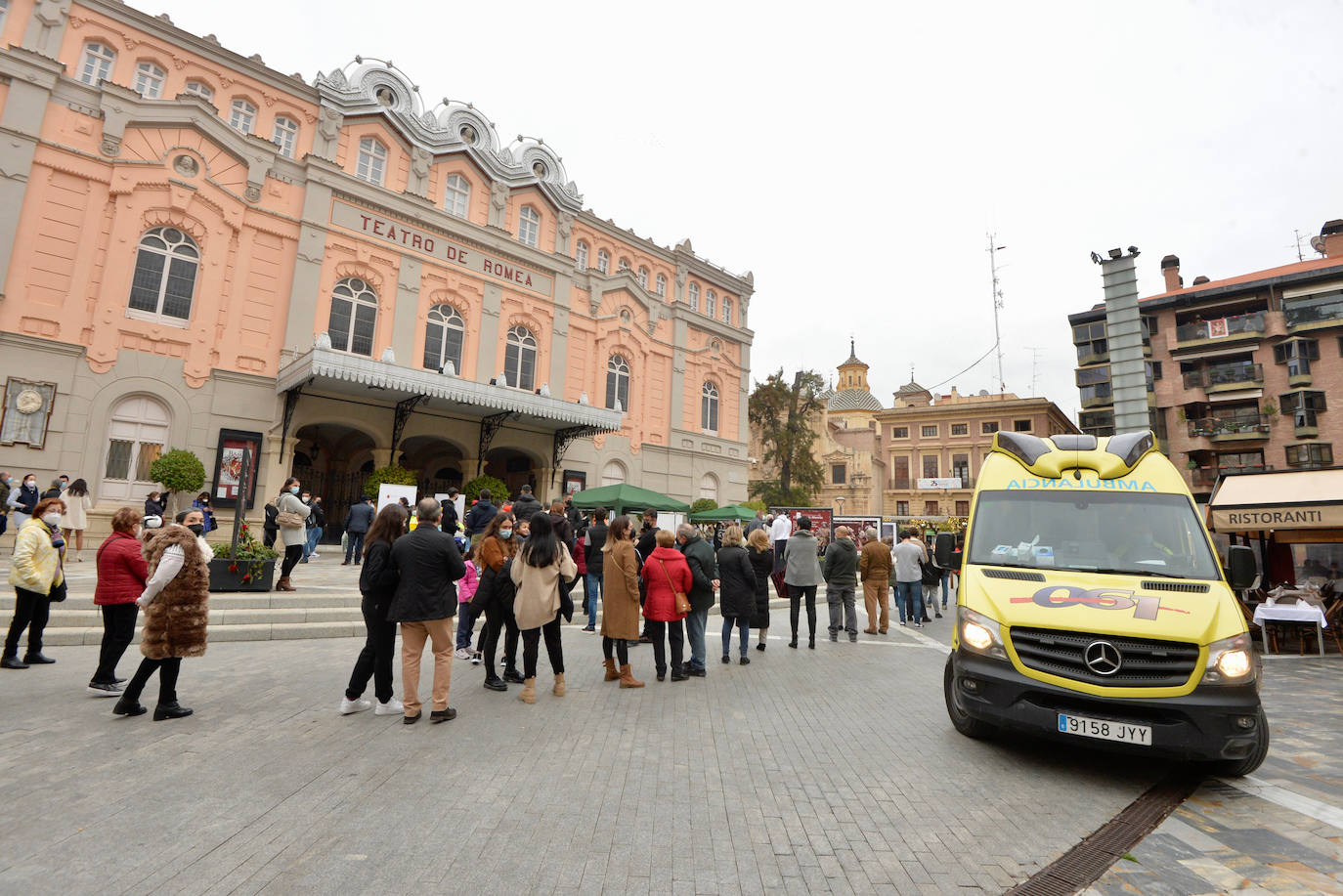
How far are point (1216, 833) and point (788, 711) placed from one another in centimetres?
310

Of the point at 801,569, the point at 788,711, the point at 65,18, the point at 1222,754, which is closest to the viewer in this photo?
the point at 1222,754

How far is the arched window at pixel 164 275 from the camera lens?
16.8 meters

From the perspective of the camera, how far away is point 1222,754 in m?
4.04

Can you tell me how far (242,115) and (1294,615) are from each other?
92.9 feet

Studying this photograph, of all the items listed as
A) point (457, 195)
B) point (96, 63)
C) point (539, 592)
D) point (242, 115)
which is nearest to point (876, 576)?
point (539, 592)

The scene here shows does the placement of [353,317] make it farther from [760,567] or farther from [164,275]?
[760,567]

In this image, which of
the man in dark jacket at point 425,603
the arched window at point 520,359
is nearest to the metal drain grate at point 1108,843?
the man in dark jacket at point 425,603

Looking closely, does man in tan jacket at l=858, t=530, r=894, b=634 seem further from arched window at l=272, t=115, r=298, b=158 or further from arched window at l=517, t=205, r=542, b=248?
arched window at l=272, t=115, r=298, b=158

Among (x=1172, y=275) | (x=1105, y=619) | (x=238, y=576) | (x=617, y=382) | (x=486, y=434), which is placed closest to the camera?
(x=1105, y=619)

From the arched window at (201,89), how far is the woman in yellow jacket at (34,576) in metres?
17.7

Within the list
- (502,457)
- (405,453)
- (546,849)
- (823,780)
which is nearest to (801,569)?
(823,780)

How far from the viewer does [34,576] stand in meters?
→ 6.22

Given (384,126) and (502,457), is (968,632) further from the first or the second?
(384,126)

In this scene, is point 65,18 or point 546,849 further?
point 65,18
